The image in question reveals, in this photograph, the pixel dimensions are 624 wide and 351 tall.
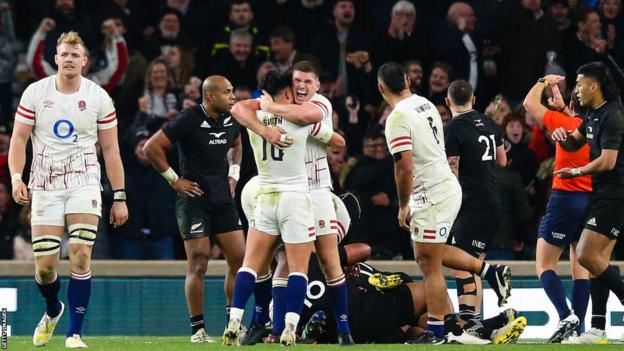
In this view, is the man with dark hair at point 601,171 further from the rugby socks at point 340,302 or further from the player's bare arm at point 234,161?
the player's bare arm at point 234,161

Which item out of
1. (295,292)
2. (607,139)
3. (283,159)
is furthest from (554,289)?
(283,159)

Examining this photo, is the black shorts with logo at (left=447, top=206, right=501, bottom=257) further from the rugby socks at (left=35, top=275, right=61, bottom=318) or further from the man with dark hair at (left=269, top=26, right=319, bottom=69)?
the man with dark hair at (left=269, top=26, right=319, bottom=69)

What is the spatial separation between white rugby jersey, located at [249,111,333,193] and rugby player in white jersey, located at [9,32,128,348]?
3.89ft

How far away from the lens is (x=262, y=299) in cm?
1359

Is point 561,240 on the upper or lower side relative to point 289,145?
lower

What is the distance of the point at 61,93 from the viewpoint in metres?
12.4

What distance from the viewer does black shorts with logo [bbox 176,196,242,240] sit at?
14.1 metres

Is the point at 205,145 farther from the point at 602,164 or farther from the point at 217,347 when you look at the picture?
the point at 602,164

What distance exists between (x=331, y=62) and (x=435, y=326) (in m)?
7.11

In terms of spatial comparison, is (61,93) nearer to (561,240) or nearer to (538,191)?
(561,240)

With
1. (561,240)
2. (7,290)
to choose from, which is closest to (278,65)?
(7,290)

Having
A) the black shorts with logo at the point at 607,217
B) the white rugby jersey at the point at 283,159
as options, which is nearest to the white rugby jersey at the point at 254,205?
the white rugby jersey at the point at 283,159

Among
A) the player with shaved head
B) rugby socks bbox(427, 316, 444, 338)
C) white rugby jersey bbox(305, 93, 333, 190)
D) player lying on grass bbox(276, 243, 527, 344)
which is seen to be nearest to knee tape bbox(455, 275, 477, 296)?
player lying on grass bbox(276, 243, 527, 344)

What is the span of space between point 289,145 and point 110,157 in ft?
4.90
